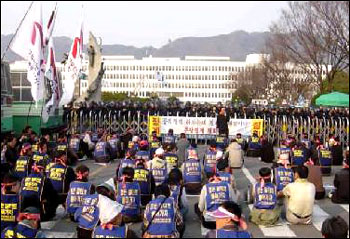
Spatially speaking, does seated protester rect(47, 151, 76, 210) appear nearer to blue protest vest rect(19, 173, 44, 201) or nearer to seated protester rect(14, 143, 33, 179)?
blue protest vest rect(19, 173, 44, 201)

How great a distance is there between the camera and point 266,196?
422 inches

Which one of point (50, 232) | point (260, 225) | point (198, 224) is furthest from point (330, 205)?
point (50, 232)

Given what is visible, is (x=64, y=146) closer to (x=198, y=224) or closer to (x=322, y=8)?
(x=198, y=224)

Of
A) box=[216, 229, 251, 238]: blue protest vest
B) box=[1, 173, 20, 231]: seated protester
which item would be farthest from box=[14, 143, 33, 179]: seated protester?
box=[216, 229, 251, 238]: blue protest vest

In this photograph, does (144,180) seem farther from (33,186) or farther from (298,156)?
(298,156)

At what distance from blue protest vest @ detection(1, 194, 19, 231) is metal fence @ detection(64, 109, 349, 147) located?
18076mm

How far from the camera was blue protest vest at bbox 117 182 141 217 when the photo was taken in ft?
34.4

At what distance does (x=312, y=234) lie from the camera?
1038 centimetres

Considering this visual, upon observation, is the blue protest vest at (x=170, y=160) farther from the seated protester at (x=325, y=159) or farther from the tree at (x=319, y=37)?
the tree at (x=319, y=37)

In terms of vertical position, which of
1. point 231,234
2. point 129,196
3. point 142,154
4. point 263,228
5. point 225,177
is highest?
point 231,234

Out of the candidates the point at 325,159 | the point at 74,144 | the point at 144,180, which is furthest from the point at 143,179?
the point at 74,144

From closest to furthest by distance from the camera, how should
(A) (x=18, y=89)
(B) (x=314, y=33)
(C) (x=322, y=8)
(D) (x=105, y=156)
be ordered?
1. (D) (x=105, y=156)
2. (A) (x=18, y=89)
3. (C) (x=322, y=8)
4. (B) (x=314, y=33)

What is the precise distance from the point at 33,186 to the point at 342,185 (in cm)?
688

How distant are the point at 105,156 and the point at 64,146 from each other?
8.33 feet
